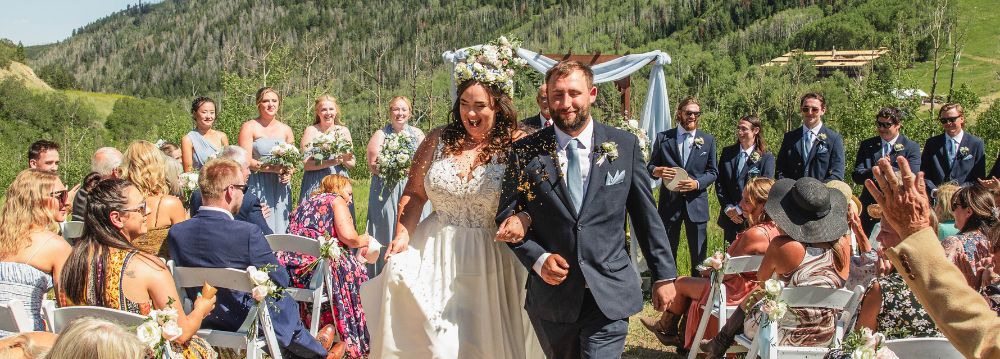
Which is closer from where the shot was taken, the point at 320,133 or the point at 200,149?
the point at 320,133

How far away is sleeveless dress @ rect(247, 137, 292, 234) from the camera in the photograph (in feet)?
26.1

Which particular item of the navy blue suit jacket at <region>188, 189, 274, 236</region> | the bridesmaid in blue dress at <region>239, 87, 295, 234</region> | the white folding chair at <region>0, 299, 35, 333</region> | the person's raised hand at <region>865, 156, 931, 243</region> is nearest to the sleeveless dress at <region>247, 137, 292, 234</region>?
the bridesmaid in blue dress at <region>239, 87, 295, 234</region>

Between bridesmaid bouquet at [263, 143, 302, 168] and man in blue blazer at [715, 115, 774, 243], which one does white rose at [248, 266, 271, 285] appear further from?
man in blue blazer at [715, 115, 774, 243]

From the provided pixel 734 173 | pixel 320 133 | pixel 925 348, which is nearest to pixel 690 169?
pixel 734 173

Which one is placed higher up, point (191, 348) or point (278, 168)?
point (278, 168)

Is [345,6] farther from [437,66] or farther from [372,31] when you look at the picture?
[437,66]

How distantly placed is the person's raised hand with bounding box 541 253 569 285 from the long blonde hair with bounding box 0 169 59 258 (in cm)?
285

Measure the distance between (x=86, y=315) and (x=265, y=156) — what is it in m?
4.37

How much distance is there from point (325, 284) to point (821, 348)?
11.0 ft

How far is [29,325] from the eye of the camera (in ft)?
12.5

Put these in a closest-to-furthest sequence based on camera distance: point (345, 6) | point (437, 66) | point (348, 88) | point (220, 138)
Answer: point (220, 138) < point (348, 88) < point (437, 66) < point (345, 6)

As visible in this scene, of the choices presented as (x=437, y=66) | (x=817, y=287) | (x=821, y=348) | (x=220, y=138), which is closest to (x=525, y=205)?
(x=817, y=287)

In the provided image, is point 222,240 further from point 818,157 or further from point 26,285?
point 818,157

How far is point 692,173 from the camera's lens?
823 cm
